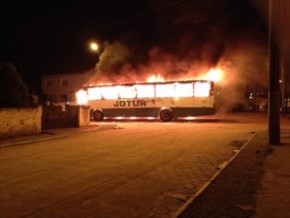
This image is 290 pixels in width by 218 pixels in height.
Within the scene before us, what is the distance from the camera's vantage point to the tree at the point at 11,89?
20.0 metres

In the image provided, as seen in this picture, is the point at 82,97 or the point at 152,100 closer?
the point at 152,100

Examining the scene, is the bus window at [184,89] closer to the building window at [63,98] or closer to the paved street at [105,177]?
the paved street at [105,177]

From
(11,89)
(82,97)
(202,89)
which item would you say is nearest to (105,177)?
(11,89)

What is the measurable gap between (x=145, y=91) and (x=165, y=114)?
8.20 ft

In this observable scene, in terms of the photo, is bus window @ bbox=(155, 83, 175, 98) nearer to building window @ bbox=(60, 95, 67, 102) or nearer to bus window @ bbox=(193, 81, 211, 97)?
bus window @ bbox=(193, 81, 211, 97)

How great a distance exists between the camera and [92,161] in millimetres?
12250

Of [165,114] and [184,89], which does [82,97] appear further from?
[184,89]

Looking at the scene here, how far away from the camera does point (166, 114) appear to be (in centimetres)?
3309

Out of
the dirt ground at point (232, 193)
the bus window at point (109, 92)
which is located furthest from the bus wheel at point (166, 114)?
the dirt ground at point (232, 193)

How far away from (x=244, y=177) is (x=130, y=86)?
25890mm

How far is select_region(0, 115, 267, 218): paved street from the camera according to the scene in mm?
7156

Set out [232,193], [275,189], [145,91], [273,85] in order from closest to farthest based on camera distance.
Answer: [232,193]
[275,189]
[273,85]
[145,91]


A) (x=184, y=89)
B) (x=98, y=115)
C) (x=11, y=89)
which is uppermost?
(x=184, y=89)

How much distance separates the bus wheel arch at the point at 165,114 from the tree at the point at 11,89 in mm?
13816
